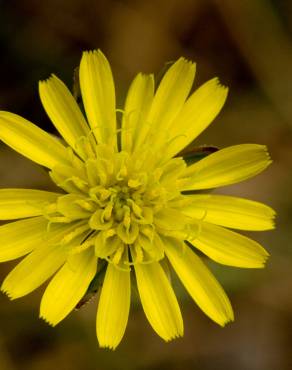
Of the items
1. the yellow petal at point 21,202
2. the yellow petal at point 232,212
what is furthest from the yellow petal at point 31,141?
the yellow petal at point 232,212

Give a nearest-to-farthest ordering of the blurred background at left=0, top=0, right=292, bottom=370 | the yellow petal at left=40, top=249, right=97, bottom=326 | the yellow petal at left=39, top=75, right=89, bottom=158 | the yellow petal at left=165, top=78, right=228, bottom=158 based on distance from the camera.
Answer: the yellow petal at left=40, top=249, right=97, bottom=326 < the yellow petal at left=39, top=75, right=89, bottom=158 < the yellow petal at left=165, top=78, right=228, bottom=158 < the blurred background at left=0, top=0, right=292, bottom=370

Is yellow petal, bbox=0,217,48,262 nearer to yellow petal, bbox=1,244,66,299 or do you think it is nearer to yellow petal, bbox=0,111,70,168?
yellow petal, bbox=1,244,66,299

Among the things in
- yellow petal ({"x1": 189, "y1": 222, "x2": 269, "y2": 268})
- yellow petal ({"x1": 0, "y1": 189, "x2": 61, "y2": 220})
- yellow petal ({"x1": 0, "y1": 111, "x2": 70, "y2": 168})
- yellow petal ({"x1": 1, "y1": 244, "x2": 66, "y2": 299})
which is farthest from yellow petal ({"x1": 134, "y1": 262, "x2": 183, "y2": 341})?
yellow petal ({"x1": 0, "y1": 111, "x2": 70, "y2": 168})

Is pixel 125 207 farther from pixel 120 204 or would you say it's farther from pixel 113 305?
pixel 113 305

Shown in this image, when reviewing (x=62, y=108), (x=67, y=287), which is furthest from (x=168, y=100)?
(x=67, y=287)

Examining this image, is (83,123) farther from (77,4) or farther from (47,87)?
(77,4)

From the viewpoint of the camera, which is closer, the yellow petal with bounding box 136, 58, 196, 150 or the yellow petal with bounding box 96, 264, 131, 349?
the yellow petal with bounding box 96, 264, 131, 349

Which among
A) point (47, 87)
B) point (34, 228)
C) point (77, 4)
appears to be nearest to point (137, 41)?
point (77, 4)
